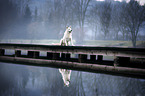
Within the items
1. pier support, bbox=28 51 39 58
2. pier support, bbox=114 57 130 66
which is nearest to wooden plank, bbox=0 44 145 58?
pier support, bbox=114 57 130 66

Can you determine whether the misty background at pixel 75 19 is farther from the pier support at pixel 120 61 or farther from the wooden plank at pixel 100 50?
the wooden plank at pixel 100 50

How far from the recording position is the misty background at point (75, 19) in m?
32.9

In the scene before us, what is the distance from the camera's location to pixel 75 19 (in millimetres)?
41125

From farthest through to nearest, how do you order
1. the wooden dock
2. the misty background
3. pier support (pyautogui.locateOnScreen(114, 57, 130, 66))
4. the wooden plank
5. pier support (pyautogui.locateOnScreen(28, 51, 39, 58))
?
1. the misty background
2. pier support (pyautogui.locateOnScreen(28, 51, 39, 58))
3. pier support (pyautogui.locateOnScreen(114, 57, 130, 66))
4. the wooden dock
5. the wooden plank

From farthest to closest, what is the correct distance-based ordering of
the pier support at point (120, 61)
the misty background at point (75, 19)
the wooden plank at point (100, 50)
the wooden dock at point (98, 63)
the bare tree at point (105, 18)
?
the bare tree at point (105, 18), the misty background at point (75, 19), the pier support at point (120, 61), the wooden dock at point (98, 63), the wooden plank at point (100, 50)

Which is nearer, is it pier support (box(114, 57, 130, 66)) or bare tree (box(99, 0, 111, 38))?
pier support (box(114, 57, 130, 66))

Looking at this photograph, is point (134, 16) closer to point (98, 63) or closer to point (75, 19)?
point (75, 19)

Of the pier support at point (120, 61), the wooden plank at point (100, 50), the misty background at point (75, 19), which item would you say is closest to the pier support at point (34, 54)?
the wooden plank at point (100, 50)

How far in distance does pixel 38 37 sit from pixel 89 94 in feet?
134

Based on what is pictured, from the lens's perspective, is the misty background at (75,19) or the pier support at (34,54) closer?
the pier support at (34,54)

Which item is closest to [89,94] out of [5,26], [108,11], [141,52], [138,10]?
[141,52]

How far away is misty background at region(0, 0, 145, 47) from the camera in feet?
108

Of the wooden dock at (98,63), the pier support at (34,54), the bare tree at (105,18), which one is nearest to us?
the wooden dock at (98,63)

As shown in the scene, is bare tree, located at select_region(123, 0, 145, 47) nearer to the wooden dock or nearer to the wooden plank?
the wooden dock
